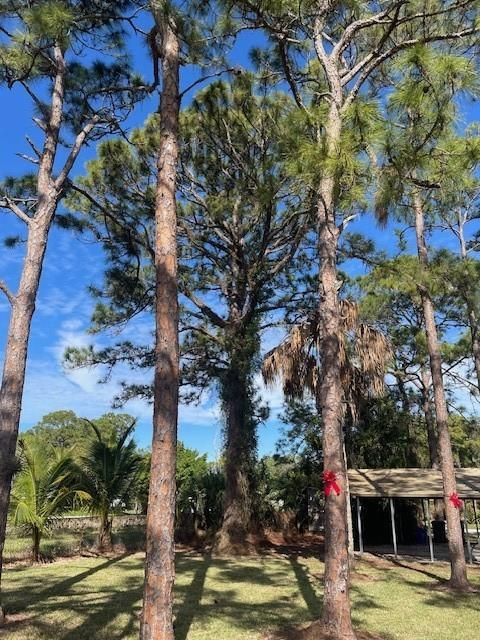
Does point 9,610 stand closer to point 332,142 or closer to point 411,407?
point 332,142

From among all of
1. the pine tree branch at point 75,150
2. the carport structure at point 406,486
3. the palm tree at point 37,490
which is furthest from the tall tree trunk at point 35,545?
the carport structure at point 406,486

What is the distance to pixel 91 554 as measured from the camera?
1220cm

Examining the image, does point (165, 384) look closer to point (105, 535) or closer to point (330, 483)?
point (330, 483)

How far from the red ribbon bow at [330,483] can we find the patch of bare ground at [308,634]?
127 cm

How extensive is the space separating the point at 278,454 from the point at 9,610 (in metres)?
12.7

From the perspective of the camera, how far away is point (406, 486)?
1395cm

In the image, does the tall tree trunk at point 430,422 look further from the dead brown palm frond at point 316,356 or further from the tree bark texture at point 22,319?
the tree bark texture at point 22,319

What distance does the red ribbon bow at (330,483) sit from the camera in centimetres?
545

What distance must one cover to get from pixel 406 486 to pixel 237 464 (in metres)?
4.59

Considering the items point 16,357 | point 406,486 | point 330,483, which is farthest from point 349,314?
point 16,357

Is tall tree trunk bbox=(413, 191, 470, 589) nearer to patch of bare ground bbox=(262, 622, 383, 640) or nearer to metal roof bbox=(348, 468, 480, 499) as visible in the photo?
metal roof bbox=(348, 468, 480, 499)

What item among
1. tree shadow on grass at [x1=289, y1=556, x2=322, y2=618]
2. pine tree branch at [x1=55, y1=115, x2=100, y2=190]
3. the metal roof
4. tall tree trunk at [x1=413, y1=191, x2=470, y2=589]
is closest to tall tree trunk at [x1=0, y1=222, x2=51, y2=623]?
pine tree branch at [x1=55, y1=115, x2=100, y2=190]

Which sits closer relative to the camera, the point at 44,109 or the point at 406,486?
the point at 44,109

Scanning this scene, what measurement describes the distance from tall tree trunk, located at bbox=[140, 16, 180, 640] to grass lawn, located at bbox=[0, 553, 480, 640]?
1.44m
